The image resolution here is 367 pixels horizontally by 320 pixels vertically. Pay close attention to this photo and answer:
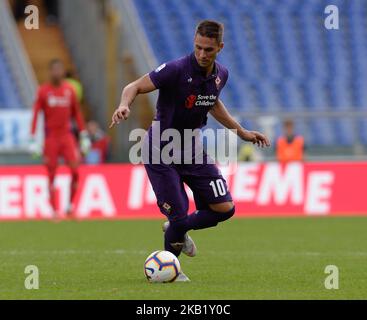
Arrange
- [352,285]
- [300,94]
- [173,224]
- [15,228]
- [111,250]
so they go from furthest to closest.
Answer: [300,94], [15,228], [111,250], [173,224], [352,285]

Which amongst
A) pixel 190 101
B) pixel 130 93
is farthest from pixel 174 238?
pixel 130 93

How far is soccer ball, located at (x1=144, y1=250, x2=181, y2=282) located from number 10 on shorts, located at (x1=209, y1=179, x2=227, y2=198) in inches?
28.3

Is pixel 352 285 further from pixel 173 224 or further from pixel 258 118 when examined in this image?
pixel 258 118

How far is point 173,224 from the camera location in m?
9.77

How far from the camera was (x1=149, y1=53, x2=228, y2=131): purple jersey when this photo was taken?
9.34 metres

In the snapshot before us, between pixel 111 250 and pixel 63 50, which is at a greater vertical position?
pixel 63 50

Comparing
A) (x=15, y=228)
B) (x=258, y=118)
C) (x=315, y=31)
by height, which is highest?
(x=315, y=31)

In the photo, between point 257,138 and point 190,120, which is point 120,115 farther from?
point 257,138

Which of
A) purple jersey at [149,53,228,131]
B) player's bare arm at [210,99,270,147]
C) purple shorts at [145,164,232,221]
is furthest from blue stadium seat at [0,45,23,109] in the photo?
purple jersey at [149,53,228,131]

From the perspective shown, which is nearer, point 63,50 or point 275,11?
point 275,11

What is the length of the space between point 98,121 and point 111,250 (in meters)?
14.7

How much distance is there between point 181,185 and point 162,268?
2.73ft

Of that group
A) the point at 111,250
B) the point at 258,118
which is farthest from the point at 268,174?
the point at 111,250

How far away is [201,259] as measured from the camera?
37.9ft
